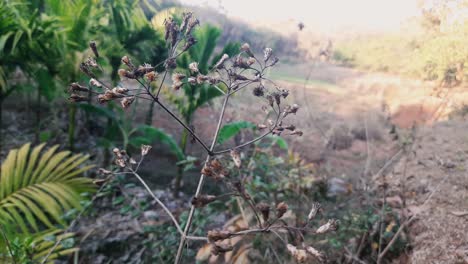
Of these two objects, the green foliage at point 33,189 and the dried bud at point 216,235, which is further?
the green foliage at point 33,189

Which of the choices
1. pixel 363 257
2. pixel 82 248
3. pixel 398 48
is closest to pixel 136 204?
pixel 82 248

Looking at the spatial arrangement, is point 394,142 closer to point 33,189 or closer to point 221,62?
point 221,62

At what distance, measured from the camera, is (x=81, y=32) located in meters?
3.14

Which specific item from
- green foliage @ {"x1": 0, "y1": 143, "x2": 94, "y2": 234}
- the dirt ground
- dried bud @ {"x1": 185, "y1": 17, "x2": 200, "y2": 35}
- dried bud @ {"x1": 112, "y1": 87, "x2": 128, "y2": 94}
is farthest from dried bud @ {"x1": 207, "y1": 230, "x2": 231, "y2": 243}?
green foliage @ {"x1": 0, "y1": 143, "x2": 94, "y2": 234}

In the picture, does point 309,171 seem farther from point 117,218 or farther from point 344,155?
point 117,218

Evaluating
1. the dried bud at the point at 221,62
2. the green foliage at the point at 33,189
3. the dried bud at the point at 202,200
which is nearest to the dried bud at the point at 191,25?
the dried bud at the point at 221,62

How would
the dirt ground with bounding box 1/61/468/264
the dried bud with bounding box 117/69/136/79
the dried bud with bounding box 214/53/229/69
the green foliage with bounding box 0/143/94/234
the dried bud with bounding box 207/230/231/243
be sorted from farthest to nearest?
the green foliage with bounding box 0/143/94/234
the dirt ground with bounding box 1/61/468/264
the dried bud with bounding box 214/53/229/69
the dried bud with bounding box 117/69/136/79
the dried bud with bounding box 207/230/231/243

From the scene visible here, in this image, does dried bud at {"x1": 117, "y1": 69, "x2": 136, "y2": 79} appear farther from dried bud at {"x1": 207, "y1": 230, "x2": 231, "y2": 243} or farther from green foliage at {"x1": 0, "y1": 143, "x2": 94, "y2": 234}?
green foliage at {"x1": 0, "y1": 143, "x2": 94, "y2": 234}

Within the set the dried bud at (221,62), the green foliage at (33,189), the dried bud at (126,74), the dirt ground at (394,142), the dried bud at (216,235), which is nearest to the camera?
the dried bud at (216,235)

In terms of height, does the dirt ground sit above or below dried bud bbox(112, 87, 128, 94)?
below

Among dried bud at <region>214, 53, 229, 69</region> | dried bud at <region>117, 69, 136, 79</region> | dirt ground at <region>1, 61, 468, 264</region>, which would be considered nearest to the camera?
dried bud at <region>117, 69, 136, 79</region>

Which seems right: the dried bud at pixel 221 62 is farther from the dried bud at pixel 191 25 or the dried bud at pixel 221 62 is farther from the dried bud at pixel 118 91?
the dried bud at pixel 118 91

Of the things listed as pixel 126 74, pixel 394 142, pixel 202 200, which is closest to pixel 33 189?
pixel 126 74

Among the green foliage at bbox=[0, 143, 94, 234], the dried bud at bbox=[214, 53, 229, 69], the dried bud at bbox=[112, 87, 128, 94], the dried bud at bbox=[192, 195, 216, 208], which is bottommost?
the green foliage at bbox=[0, 143, 94, 234]
